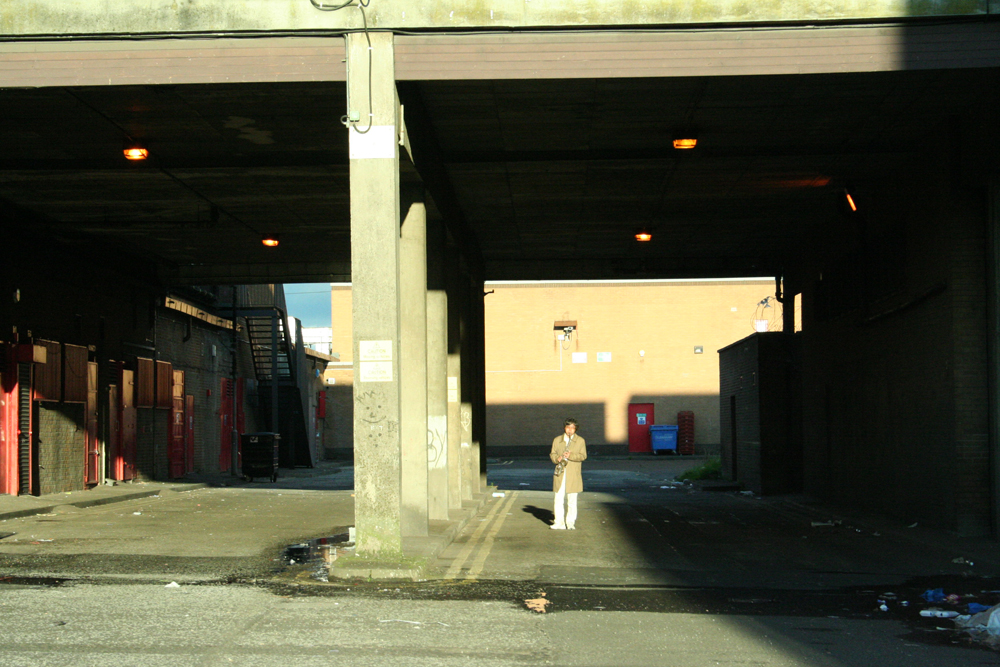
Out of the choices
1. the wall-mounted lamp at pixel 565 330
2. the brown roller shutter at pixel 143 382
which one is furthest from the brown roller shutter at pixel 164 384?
the wall-mounted lamp at pixel 565 330

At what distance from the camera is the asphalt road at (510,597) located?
24.5ft

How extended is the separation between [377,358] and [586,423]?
4556cm

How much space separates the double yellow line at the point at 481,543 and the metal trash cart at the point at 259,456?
1248cm

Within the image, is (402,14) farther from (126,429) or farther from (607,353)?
(607,353)

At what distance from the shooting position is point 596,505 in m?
23.3

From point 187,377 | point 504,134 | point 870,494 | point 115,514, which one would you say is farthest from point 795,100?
point 187,377

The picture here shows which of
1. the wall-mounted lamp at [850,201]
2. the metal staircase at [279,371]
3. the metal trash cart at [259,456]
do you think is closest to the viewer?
the wall-mounted lamp at [850,201]

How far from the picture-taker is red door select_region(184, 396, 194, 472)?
3275 cm

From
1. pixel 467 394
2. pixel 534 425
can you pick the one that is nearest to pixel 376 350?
pixel 467 394

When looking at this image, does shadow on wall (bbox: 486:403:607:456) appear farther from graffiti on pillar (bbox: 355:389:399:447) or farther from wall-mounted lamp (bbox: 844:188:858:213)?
graffiti on pillar (bbox: 355:389:399:447)

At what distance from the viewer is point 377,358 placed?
1124 centimetres

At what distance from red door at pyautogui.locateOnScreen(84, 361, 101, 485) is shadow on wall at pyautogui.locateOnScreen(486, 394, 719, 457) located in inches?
1246

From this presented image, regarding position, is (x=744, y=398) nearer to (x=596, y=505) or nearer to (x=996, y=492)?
(x=596, y=505)

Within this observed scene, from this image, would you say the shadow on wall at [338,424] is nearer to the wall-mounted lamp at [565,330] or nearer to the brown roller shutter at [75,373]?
the wall-mounted lamp at [565,330]
